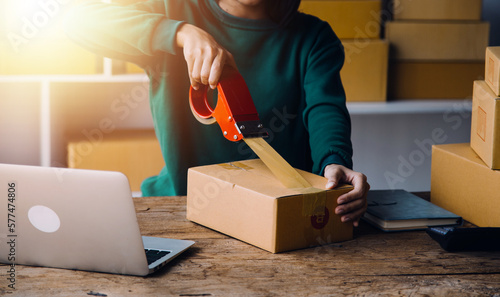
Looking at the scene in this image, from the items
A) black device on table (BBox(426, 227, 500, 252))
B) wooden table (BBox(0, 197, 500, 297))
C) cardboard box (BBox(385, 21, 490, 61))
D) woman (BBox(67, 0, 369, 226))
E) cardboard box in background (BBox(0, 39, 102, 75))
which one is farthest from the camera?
cardboard box (BBox(385, 21, 490, 61))

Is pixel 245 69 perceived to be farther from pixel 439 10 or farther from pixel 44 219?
pixel 439 10

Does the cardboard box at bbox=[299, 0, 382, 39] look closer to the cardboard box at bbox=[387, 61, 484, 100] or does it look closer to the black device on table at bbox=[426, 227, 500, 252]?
the cardboard box at bbox=[387, 61, 484, 100]

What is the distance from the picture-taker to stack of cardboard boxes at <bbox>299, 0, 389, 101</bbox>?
2309mm

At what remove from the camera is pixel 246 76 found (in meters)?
1.57

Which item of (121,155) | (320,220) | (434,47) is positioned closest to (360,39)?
(434,47)

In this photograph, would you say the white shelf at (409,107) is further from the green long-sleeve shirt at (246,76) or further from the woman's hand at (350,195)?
the woman's hand at (350,195)

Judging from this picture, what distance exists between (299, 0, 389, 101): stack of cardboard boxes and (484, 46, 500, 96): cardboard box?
1.16 m

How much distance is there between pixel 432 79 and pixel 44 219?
1.99 metres

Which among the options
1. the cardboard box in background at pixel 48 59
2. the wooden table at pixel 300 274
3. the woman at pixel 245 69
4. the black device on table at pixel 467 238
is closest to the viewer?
the wooden table at pixel 300 274

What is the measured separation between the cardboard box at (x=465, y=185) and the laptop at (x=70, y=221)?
67 centimetres

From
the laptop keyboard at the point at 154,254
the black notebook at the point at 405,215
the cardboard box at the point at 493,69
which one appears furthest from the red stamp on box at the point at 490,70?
the laptop keyboard at the point at 154,254

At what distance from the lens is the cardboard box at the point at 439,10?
7.69 feet

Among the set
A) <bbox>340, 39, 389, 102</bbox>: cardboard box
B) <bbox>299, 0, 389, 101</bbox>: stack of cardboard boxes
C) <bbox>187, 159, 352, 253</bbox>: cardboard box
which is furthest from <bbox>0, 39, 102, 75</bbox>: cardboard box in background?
<bbox>187, 159, 352, 253</bbox>: cardboard box

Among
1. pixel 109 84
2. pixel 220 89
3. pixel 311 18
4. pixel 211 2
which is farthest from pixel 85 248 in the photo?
pixel 109 84
